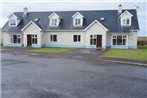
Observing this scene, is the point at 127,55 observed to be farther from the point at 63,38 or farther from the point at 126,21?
the point at 63,38

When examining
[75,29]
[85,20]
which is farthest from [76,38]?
[85,20]

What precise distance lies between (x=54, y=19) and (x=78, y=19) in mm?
4367

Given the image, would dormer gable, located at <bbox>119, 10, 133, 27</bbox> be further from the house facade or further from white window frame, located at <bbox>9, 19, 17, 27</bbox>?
white window frame, located at <bbox>9, 19, 17, 27</bbox>

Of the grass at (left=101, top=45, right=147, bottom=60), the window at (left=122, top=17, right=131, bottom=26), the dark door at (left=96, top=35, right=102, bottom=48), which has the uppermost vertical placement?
the window at (left=122, top=17, right=131, bottom=26)

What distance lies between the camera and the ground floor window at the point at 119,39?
3700 centimetres

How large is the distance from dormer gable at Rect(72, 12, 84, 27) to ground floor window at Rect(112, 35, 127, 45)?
6.03 m

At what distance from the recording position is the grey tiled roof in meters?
37.9

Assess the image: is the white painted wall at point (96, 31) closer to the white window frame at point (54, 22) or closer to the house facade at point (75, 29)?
the house facade at point (75, 29)

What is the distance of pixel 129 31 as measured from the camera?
36.4 meters

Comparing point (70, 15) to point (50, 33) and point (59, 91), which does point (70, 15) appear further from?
point (59, 91)

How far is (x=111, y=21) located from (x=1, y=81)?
30.6m

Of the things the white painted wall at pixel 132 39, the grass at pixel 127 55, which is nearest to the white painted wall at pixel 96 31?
the white painted wall at pixel 132 39

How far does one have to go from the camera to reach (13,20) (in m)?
42.7

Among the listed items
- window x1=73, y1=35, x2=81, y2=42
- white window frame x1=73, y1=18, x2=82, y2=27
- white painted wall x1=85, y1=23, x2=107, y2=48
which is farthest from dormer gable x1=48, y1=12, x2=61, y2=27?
white painted wall x1=85, y1=23, x2=107, y2=48
